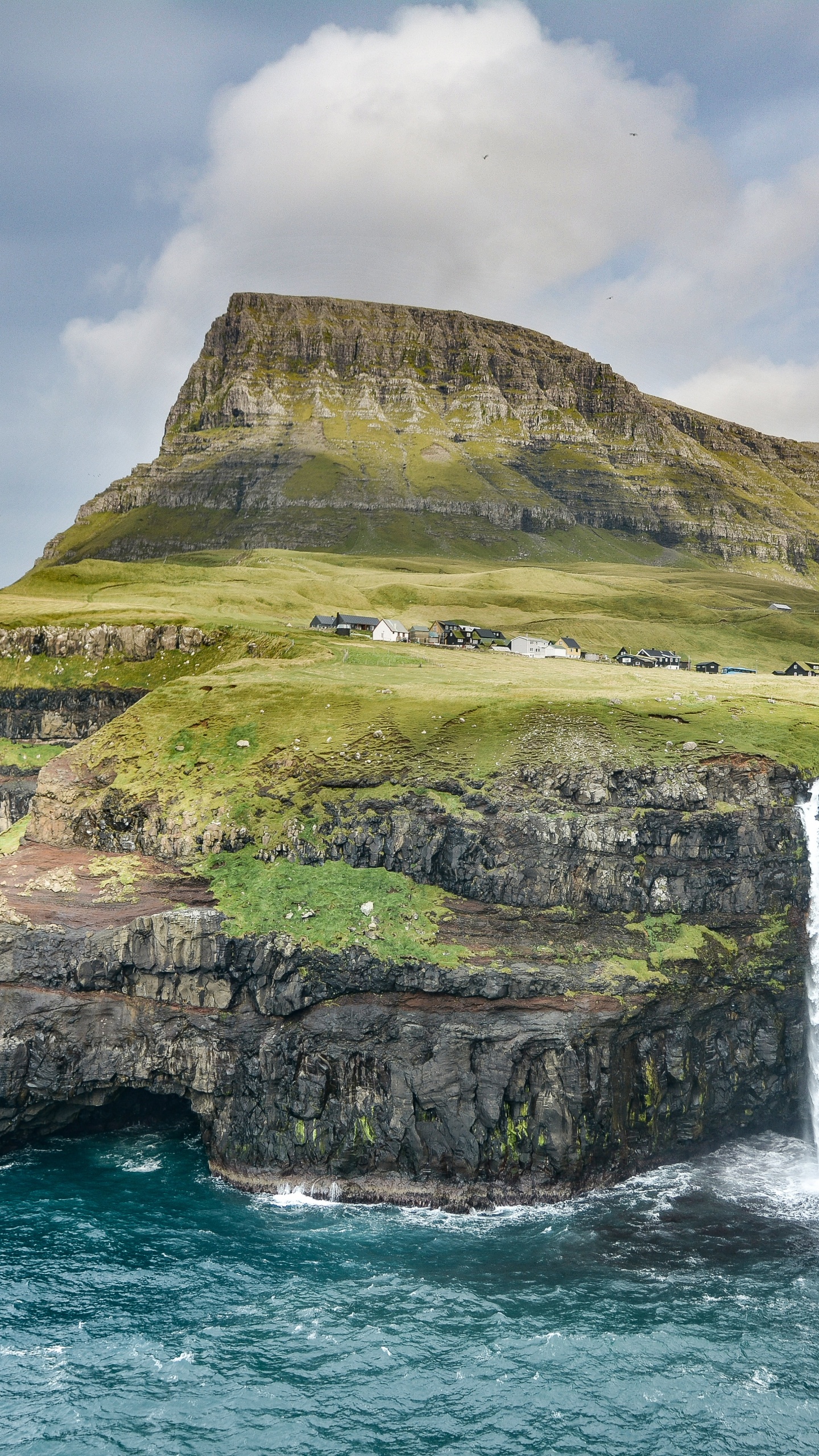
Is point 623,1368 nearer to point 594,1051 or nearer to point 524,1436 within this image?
point 524,1436

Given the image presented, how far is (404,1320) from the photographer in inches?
2028

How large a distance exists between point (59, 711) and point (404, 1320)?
109557mm

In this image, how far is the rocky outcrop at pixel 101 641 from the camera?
5669 inches

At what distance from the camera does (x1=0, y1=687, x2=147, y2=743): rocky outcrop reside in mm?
139750

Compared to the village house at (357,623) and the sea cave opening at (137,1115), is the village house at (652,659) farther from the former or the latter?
the sea cave opening at (137,1115)

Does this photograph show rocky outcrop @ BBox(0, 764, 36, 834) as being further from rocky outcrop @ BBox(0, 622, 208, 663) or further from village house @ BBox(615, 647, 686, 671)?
A: village house @ BBox(615, 647, 686, 671)

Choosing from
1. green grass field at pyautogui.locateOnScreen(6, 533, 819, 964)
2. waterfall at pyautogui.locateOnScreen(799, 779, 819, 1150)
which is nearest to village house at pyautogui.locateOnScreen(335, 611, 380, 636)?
green grass field at pyautogui.locateOnScreen(6, 533, 819, 964)

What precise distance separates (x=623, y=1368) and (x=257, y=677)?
2890 inches

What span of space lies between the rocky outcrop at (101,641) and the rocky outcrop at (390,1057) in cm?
7652

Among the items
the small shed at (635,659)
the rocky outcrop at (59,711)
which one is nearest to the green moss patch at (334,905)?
the rocky outcrop at (59,711)

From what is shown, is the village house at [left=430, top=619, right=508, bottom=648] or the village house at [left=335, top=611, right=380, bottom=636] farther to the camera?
the village house at [left=430, top=619, right=508, bottom=648]

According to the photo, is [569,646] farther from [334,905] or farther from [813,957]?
[334,905]

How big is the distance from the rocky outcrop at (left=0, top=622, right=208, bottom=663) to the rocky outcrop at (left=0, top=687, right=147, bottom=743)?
768cm

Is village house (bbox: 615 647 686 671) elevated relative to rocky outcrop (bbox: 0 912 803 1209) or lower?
elevated
